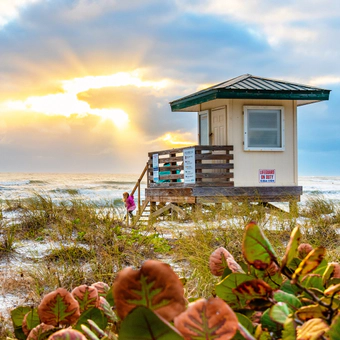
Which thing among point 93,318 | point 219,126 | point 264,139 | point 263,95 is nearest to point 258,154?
point 264,139

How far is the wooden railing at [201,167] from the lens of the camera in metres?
12.5

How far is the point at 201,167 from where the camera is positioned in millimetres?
12484

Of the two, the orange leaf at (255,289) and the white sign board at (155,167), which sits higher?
the white sign board at (155,167)

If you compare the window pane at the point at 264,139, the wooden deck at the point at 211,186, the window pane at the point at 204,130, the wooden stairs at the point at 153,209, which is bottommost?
the wooden stairs at the point at 153,209

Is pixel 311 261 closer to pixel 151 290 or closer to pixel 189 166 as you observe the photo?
pixel 151 290

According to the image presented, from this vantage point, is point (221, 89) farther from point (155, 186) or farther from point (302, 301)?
point (302, 301)

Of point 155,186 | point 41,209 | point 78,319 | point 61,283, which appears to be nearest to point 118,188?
point 155,186

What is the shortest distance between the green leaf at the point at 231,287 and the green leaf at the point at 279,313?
112 millimetres

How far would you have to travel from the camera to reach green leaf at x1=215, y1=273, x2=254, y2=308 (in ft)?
2.26

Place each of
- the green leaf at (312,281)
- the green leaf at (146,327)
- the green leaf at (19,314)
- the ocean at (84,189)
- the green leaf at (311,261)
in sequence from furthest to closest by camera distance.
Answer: the ocean at (84,189)
the green leaf at (19,314)
the green leaf at (312,281)
the green leaf at (311,261)
the green leaf at (146,327)

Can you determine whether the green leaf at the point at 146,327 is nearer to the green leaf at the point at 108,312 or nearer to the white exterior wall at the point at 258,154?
the green leaf at the point at 108,312

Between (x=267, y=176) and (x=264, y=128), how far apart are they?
57.7 inches

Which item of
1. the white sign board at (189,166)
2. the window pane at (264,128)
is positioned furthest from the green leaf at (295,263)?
the window pane at (264,128)

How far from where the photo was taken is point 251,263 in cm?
58
